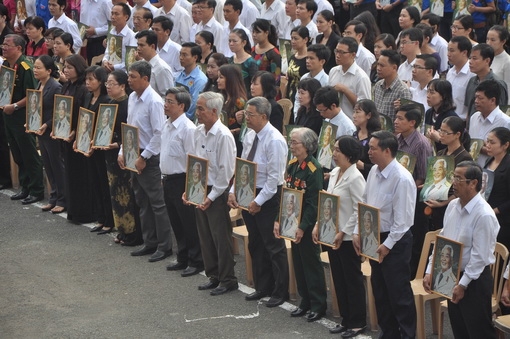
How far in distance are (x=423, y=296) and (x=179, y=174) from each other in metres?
3.25

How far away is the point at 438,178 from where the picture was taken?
1012 centimetres

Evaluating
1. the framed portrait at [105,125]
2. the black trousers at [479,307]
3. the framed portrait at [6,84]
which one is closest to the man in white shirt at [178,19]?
the framed portrait at [6,84]

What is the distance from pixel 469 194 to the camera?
28.2 ft

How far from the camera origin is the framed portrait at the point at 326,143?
10914 millimetres

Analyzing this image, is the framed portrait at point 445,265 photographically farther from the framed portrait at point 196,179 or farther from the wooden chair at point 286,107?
the wooden chair at point 286,107

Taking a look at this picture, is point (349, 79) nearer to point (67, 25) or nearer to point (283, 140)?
point (283, 140)

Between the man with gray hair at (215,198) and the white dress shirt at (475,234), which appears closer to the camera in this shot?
the white dress shirt at (475,234)

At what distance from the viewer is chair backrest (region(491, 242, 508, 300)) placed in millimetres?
9156

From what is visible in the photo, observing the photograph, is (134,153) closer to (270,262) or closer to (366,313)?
(270,262)

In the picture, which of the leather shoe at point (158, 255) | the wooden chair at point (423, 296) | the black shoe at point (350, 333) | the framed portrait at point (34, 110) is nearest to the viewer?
the wooden chair at point (423, 296)

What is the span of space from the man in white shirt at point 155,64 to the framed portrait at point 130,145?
5.30 ft

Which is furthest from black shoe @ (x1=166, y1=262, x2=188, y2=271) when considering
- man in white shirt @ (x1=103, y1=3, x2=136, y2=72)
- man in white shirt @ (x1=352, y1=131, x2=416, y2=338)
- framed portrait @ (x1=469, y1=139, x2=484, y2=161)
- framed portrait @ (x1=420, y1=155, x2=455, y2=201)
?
man in white shirt @ (x1=103, y1=3, x2=136, y2=72)

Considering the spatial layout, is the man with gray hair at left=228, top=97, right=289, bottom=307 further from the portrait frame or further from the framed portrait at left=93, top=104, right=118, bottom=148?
the portrait frame

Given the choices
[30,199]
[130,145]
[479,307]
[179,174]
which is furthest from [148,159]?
[479,307]
